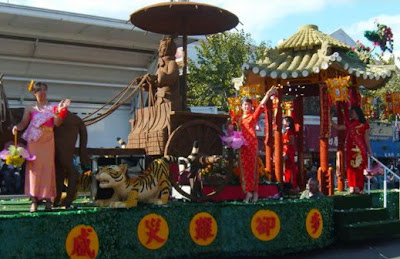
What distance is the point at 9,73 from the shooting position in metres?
19.0

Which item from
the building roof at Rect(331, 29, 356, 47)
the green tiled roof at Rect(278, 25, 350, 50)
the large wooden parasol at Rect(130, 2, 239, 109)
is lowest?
the large wooden parasol at Rect(130, 2, 239, 109)

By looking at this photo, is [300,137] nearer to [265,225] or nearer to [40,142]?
[265,225]

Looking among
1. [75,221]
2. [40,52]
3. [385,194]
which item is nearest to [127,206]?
[75,221]

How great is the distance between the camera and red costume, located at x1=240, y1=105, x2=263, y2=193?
8.25 meters

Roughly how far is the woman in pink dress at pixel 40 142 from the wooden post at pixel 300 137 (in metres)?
7.27

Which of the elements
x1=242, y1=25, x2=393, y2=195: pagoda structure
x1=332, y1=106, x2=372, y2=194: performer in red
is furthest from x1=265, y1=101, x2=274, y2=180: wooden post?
x1=332, y1=106, x2=372, y2=194: performer in red

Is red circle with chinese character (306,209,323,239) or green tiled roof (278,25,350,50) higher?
green tiled roof (278,25,350,50)

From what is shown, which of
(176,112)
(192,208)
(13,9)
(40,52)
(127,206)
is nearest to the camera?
(127,206)

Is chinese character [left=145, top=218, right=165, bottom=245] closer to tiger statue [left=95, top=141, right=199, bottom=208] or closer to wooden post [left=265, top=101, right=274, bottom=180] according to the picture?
tiger statue [left=95, top=141, right=199, bottom=208]

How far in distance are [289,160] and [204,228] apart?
5370 millimetres

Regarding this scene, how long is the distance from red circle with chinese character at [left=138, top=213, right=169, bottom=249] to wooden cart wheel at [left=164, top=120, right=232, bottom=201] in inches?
35.7

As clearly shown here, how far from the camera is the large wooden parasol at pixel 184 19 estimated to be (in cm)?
832

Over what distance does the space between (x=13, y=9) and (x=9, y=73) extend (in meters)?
2.99

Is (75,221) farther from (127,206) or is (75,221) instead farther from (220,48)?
(220,48)
